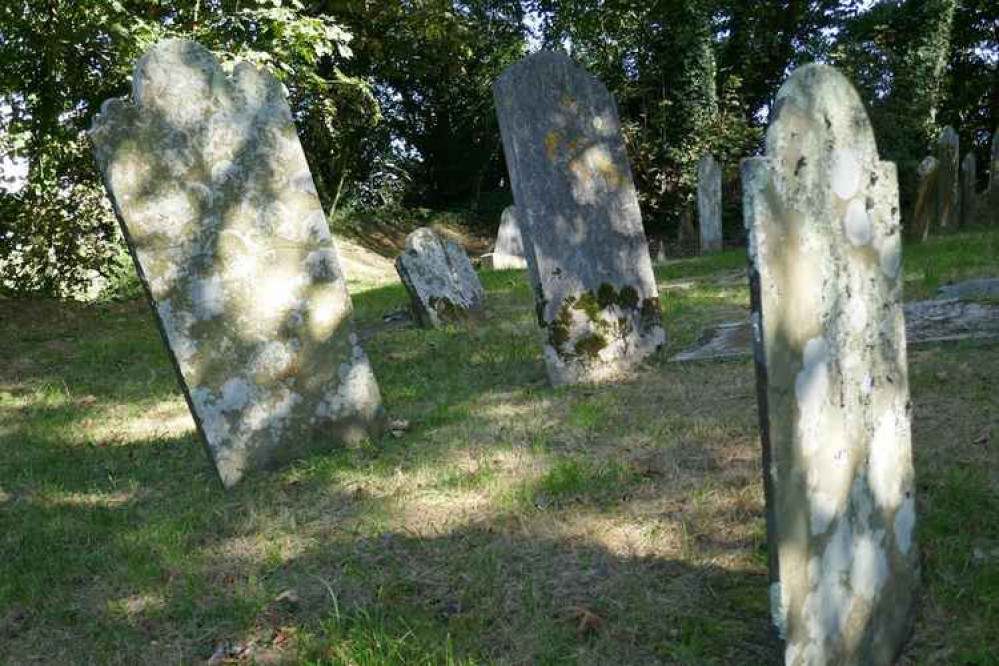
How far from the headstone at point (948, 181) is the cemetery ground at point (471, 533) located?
28.8ft

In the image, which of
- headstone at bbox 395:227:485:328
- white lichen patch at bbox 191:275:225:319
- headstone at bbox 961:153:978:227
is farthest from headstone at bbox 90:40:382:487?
headstone at bbox 961:153:978:227

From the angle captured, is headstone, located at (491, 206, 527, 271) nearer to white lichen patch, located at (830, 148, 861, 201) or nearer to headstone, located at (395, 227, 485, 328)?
headstone, located at (395, 227, 485, 328)

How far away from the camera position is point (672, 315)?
7.72m

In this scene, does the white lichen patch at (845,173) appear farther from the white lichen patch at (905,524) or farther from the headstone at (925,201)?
the headstone at (925,201)

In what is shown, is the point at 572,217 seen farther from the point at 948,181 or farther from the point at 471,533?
the point at 948,181

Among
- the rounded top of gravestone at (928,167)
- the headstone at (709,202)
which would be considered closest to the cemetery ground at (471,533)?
the rounded top of gravestone at (928,167)

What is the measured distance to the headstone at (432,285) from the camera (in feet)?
27.8

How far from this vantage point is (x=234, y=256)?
451cm

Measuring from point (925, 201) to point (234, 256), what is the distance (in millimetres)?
11046

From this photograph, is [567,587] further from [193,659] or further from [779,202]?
[779,202]

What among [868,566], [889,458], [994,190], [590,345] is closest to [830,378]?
[889,458]

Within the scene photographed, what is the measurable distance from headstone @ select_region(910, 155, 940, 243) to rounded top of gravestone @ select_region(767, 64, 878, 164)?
1034cm

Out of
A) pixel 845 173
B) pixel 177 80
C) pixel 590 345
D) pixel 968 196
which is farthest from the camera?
pixel 968 196

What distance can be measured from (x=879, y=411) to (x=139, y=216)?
12.4 feet
